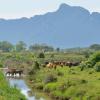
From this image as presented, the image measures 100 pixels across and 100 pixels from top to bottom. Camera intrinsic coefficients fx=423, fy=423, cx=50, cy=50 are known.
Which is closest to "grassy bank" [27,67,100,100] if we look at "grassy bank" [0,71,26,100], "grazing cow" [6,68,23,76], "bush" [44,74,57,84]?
"bush" [44,74,57,84]

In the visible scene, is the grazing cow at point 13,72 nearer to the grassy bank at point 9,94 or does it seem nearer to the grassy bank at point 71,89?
the grassy bank at point 71,89

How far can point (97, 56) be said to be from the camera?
72.4 metres

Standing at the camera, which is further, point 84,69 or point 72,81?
point 84,69

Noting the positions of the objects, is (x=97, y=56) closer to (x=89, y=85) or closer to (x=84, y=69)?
(x=84, y=69)

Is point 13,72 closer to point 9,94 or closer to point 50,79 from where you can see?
point 50,79

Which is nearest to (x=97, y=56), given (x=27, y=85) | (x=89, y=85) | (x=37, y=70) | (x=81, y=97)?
(x=37, y=70)

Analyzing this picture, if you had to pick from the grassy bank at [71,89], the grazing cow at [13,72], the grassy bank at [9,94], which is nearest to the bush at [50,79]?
the grassy bank at [71,89]

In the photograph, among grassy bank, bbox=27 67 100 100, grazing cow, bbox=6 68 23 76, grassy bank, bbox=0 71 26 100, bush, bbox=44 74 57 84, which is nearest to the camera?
grassy bank, bbox=0 71 26 100

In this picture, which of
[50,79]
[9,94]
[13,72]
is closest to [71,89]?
[50,79]

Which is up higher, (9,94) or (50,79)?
(9,94)

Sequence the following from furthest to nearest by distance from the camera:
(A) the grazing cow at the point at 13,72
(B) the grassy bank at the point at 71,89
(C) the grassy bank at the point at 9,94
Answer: (A) the grazing cow at the point at 13,72 → (B) the grassy bank at the point at 71,89 → (C) the grassy bank at the point at 9,94

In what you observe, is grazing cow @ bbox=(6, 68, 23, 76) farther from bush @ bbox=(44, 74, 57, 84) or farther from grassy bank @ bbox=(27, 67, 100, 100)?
bush @ bbox=(44, 74, 57, 84)

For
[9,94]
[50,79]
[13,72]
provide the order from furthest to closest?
[13,72] < [50,79] < [9,94]

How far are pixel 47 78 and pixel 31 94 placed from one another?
470 centimetres
